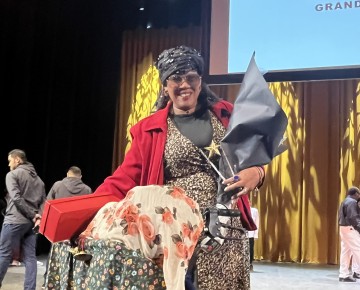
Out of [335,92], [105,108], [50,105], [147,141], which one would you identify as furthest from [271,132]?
[105,108]

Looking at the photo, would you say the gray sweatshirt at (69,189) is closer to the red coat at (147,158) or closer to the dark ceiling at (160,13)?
the red coat at (147,158)

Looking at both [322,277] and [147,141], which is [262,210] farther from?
[147,141]

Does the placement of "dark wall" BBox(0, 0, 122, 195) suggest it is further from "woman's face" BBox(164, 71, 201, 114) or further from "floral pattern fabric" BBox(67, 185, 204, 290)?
"floral pattern fabric" BBox(67, 185, 204, 290)

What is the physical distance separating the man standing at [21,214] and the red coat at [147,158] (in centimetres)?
293

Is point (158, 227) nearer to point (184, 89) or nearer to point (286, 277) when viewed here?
point (184, 89)

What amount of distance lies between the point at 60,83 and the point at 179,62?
260 inches

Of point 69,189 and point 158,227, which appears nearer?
point 158,227

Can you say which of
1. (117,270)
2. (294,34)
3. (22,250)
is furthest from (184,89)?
(22,250)

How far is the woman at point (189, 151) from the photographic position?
5.19ft

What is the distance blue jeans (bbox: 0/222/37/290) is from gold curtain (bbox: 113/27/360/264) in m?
4.48

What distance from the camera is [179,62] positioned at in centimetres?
161

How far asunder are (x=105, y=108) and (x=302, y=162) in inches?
131

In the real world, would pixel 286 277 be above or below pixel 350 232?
below

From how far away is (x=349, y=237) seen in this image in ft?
21.7
